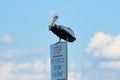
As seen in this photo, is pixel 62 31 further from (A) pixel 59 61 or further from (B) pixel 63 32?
(A) pixel 59 61

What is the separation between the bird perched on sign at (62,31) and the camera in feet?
213

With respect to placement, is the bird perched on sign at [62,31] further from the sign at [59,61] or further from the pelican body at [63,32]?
the sign at [59,61]

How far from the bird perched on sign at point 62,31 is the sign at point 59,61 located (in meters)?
0.40

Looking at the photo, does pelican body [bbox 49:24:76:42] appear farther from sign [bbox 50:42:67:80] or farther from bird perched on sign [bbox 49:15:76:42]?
sign [bbox 50:42:67:80]

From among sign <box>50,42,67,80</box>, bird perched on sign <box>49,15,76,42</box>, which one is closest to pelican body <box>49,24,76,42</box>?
bird perched on sign <box>49,15,76,42</box>

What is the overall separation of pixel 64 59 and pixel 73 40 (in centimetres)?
116

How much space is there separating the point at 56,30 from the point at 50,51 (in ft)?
7.00

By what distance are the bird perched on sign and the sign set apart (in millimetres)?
395

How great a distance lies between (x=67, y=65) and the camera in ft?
212

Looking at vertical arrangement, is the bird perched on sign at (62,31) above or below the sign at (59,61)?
above

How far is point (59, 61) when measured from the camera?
65.6 metres

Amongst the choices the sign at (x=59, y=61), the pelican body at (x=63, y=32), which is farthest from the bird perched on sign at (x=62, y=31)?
the sign at (x=59, y=61)

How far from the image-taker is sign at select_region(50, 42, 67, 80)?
6500 cm

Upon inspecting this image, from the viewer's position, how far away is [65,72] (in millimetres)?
64812
